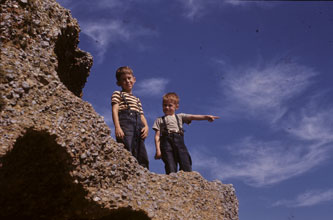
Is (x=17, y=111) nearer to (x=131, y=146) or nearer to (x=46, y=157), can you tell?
(x=46, y=157)

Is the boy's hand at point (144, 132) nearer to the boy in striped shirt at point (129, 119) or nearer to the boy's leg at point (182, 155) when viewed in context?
the boy in striped shirt at point (129, 119)

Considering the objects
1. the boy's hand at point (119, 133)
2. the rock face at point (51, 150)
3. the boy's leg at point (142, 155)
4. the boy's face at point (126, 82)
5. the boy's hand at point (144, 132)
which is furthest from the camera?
the boy's face at point (126, 82)

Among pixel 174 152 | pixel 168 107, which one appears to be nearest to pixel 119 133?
pixel 174 152

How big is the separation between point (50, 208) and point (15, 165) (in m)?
1.05

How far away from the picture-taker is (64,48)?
735 cm

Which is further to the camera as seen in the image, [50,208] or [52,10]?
[52,10]

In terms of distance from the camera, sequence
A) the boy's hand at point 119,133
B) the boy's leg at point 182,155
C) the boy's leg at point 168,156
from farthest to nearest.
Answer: the boy's leg at point 182,155 < the boy's leg at point 168,156 < the boy's hand at point 119,133

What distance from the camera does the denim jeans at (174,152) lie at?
845 centimetres

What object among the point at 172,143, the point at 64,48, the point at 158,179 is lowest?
the point at 158,179

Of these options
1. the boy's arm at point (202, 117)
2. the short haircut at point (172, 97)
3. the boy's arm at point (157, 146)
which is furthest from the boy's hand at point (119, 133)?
the boy's arm at point (202, 117)

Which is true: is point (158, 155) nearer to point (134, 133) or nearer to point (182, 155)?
point (182, 155)

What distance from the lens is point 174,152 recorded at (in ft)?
28.1

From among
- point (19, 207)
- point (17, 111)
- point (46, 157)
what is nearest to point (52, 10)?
point (17, 111)

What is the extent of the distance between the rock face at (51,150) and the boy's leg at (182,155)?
1.76 m
